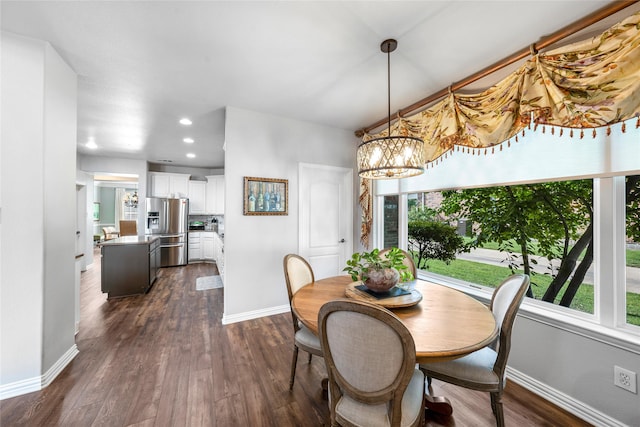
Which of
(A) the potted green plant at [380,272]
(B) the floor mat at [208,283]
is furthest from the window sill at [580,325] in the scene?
(B) the floor mat at [208,283]

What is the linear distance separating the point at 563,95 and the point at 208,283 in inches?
207

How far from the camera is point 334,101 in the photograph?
287 centimetres

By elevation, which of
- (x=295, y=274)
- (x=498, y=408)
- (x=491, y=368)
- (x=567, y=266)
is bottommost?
(x=498, y=408)

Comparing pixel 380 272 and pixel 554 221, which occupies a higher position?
pixel 554 221

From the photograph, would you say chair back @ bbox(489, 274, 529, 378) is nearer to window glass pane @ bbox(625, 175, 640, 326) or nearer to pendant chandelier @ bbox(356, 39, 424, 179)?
window glass pane @ bbox(625, 175, 640, 326)

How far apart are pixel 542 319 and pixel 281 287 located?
8.68 ft

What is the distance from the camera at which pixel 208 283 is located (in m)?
4.66

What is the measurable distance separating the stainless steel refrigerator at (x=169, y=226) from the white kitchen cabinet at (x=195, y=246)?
0.24 meters

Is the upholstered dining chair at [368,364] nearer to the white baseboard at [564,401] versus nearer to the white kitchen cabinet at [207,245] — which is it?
the white baseboard at [564,401]

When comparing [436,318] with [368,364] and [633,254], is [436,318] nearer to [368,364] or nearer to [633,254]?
[368,364]

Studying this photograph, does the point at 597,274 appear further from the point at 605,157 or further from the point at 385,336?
the point at 385,336

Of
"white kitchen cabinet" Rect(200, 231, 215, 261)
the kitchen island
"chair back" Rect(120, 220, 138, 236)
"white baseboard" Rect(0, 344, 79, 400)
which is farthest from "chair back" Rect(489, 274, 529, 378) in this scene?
"chair back" Rect(120, 220, 138, 236)

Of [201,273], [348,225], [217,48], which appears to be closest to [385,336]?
[217,48]

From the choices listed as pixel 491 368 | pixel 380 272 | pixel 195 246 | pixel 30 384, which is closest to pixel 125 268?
pixel 30 384
